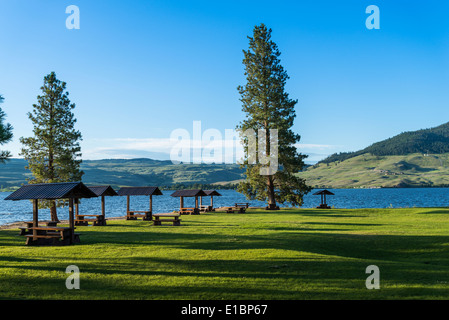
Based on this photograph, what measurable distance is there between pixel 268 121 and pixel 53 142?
27.6 meters

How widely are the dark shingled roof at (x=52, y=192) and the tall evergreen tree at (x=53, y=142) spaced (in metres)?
15.3

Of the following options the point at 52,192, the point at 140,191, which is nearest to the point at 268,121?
the point at 140,191

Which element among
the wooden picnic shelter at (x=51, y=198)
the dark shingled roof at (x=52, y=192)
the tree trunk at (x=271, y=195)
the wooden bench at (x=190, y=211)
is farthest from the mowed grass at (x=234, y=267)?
the tree trunk at (x=271, y=195)

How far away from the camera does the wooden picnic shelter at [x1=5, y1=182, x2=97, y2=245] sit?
67.2 ft

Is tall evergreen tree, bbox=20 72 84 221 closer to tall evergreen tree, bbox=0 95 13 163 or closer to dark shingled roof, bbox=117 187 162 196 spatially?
dark shingled roof, bbox=117 187 162 196

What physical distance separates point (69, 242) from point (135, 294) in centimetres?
1213

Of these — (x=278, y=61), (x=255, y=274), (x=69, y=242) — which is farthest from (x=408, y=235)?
(x=278, y=61)

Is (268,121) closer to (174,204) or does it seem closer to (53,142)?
(53,142)

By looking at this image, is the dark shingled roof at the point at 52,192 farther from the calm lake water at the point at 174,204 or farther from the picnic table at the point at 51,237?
the calm lake water at the point at 174,204

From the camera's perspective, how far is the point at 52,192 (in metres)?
21.8

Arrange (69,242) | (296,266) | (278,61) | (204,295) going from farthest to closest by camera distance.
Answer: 1. (278,61)
2. (69,242)
3. (296,266)
4. (204,295)

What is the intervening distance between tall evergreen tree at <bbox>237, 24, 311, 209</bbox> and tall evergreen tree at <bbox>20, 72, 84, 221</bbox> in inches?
894

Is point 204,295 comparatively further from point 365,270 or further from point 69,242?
point 69,242
